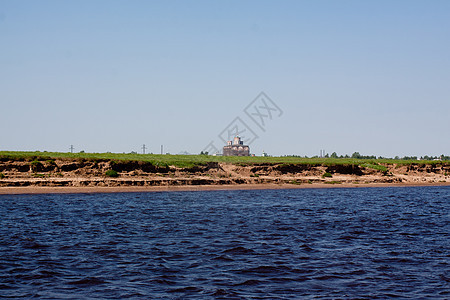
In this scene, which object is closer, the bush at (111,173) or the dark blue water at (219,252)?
the dark blue water at (219,252)

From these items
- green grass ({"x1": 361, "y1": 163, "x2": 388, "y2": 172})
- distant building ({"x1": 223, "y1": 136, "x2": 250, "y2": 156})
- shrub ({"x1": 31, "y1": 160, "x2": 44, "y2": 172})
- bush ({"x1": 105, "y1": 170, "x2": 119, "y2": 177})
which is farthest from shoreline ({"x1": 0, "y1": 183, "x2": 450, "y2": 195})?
distant building ({"x1": 223, "y1": 136, "x2": 250, "y2": 156})

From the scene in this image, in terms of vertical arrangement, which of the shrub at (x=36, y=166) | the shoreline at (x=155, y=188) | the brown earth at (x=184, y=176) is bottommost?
the shoreline at (x=155, y=188)

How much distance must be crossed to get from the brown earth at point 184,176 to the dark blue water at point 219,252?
12.9 metres

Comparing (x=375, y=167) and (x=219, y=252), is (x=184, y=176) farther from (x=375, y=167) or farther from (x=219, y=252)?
(x=219, y=252)

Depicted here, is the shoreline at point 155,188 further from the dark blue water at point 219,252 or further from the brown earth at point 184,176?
the dark blue water at point 219,252

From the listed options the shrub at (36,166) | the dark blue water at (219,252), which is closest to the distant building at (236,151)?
the shrub at (36,166)

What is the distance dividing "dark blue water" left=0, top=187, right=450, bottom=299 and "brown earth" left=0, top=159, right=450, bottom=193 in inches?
508

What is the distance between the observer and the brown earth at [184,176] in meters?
44.8

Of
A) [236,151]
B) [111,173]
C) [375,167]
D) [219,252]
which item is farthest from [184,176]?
[236,151]

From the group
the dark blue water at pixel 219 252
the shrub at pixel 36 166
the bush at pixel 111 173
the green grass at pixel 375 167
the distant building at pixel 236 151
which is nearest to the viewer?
the dark blue water at pixel 219 252

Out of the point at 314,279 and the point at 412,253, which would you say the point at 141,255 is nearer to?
the point at 314,279

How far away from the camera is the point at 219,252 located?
17219 millimetres

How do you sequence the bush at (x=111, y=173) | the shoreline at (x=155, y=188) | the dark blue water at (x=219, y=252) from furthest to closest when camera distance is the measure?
the bush at (x=111, y=173) → the shoreline at (x=155, y=188) → the dark blue water at (x=219, y=252)

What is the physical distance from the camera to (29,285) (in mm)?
12609
